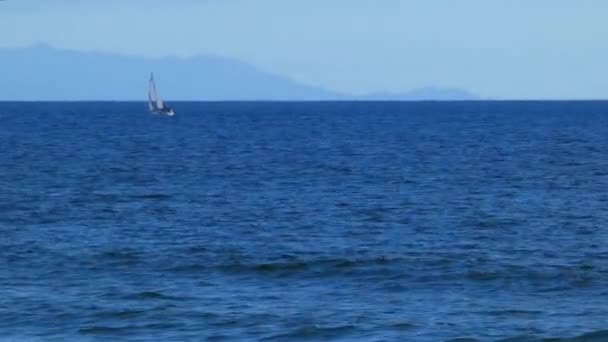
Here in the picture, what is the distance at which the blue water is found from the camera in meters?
20.5

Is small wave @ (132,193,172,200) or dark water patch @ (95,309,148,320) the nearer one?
dark water patch @ (95,309,148,320)

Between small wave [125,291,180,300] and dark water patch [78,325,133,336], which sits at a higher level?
small wave [125,291,180,300]

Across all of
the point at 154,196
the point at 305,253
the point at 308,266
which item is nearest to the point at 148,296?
the point at 308,266

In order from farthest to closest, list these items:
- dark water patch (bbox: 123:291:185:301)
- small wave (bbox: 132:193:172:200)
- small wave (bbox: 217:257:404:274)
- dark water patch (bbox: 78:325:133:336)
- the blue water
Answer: small wave (bbox: 132:193:172:200) → small wave (bbox: 217:257:404:274) → dark water patch (bbox: 123:291:185:301) → the blue water → dark water patch (bbox: 78:325:133:336)

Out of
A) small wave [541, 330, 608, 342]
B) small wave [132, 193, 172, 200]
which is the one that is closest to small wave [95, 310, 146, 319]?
small wave [541, 330, 608, 342]

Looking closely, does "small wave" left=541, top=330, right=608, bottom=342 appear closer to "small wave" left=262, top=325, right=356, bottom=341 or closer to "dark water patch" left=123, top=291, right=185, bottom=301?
"small wave" left=262, top=325, right=356, bottom=341

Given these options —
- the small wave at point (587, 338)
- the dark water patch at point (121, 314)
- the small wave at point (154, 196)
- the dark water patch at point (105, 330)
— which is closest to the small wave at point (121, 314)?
the dark water patch at point (121, 314)

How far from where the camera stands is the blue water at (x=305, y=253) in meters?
20.5

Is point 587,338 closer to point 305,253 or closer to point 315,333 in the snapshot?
point 315,333

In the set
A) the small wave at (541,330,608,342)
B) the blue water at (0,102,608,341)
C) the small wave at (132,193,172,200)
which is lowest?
the small wave at (132,193,172,200)

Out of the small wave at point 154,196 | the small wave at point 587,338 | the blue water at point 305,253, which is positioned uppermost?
the small wave at point 587,338

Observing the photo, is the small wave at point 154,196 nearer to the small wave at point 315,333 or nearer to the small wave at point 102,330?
the small wave at point 102,330

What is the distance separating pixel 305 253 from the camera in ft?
93.4

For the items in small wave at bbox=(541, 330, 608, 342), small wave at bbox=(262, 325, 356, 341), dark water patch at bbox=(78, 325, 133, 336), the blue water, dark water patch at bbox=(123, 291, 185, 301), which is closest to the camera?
small wave at bbox=(541, 330, 608, 342)
